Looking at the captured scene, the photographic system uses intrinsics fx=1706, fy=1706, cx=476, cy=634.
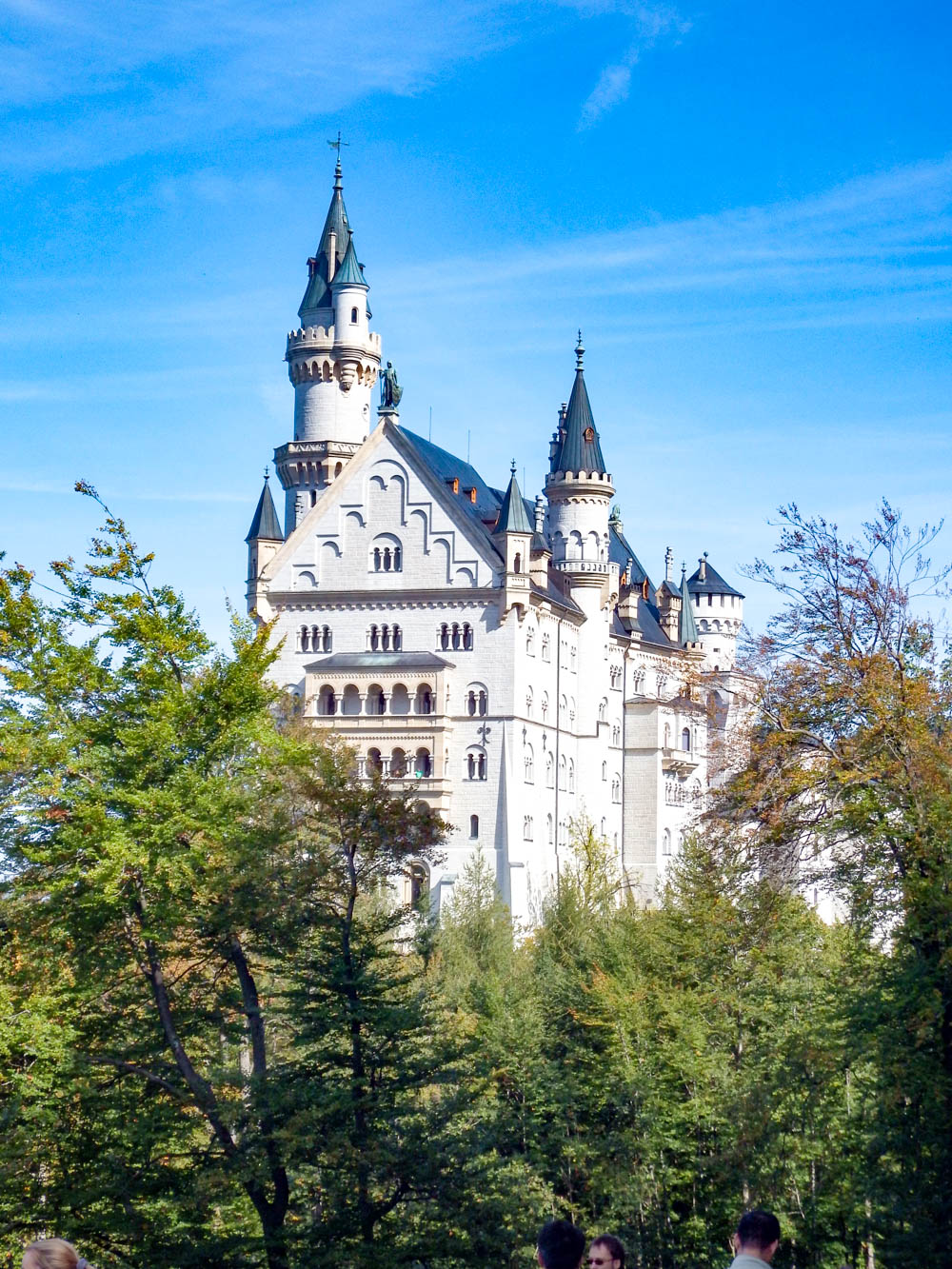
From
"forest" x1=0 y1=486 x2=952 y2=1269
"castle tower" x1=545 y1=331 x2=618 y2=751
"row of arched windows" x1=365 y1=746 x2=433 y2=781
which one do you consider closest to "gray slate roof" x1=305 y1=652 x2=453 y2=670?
"row of arched windows" x1=365 y1=746 x2=433 y2=781

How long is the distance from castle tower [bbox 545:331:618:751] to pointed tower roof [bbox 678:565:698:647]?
17.1m

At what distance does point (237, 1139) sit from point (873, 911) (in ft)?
36.6

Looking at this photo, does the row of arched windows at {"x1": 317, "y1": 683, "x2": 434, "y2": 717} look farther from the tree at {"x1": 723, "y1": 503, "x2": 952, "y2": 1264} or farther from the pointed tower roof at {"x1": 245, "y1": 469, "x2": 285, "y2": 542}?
the tree at {"x1": 723, "y1": 503, "x2": 952, "y2": 1264}

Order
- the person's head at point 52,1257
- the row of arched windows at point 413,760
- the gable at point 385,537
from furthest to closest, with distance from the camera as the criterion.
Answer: the gable at point 385,537
the row of arched windows at point 413,760
the person's head at point 52,1257

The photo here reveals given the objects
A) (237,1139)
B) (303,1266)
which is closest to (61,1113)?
(237,1139)

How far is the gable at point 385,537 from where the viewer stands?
8969cm

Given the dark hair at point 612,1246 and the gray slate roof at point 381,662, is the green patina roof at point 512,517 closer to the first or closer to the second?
the gray slate roof at point 381,662

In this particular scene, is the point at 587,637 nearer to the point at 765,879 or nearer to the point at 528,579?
the point at 528,579

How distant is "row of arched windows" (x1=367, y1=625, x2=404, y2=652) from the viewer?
89.8 m

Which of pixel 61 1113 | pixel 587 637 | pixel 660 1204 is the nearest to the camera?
pixel 61 1113

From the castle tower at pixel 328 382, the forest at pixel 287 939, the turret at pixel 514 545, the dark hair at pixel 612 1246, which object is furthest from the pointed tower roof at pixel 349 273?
the dark hair at pixel 612 1246

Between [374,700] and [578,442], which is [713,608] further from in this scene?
[374,700]

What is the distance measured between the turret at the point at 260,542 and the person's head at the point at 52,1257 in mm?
82305

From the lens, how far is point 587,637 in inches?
3880
